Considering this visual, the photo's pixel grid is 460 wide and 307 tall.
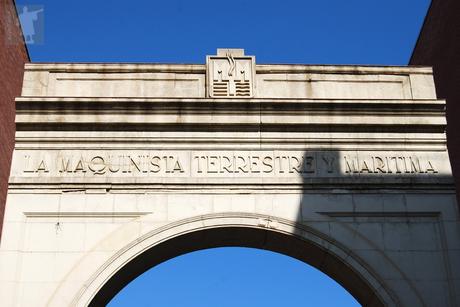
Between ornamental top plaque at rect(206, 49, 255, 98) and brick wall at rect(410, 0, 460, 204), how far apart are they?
4.65 metres

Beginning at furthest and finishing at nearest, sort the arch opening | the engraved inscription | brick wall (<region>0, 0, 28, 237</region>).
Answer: the engraved inscription → the arch opening → brick wall (<region>0, 0, 28, 237</region>)

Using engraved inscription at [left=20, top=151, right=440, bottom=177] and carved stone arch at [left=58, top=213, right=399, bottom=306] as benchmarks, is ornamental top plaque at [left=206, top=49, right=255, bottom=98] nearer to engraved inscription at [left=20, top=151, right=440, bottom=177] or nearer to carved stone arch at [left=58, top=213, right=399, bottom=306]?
engraved inscription at [left=20, top=151, right=440, bottom=177]

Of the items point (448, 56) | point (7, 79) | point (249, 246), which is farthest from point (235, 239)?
point (448, 56)

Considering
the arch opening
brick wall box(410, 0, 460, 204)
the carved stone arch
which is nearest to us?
the carved stone arch

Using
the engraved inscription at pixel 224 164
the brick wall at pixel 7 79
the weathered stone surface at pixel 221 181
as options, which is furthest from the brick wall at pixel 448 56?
the brick wall at pixel 7 79

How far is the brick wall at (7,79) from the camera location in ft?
44.7

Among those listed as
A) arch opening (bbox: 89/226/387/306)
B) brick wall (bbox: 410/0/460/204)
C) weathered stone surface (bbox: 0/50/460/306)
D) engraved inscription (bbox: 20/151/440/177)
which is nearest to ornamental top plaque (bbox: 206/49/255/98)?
weathered stone surface (bbox: 0/50/460/306)

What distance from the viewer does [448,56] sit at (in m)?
17.0

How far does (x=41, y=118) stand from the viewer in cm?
1444

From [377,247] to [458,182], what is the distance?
10.00 ft

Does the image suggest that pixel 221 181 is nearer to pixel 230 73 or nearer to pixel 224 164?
pixel 224 164

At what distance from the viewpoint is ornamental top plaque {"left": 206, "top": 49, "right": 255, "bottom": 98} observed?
48.9 ft

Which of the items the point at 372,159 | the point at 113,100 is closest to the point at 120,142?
the point at 113,100

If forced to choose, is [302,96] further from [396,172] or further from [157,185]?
[157,185]
